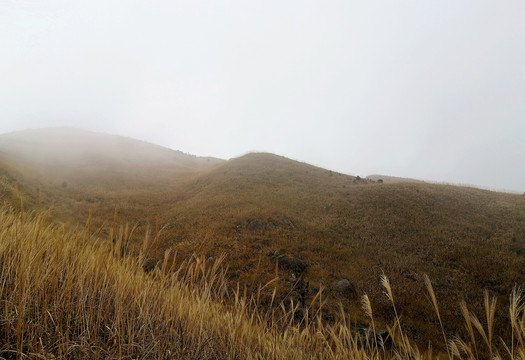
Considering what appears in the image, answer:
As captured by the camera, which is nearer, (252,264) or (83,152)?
(252,264)

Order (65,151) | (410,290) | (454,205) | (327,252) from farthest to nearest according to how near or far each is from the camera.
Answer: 1. (65,151)
2. (454,205)
3. (327,252)
4. (410,290)

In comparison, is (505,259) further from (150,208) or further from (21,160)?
(21,160)

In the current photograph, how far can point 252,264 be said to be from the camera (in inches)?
526

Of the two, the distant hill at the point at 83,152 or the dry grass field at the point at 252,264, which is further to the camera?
the distant hill at the point at 83,152

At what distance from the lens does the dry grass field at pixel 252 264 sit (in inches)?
91.2

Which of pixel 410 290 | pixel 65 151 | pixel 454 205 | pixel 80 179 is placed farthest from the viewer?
pixel 65 151

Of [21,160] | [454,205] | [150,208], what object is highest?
[454,205]

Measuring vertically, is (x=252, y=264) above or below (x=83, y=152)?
below

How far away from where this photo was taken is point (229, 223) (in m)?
18.5

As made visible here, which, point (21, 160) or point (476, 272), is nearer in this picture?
point (476, 272)

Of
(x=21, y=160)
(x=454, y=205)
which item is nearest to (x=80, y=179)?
(x=21, y=160)

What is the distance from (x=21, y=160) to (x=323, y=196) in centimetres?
3913

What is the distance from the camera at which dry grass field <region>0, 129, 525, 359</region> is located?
7.60 ft

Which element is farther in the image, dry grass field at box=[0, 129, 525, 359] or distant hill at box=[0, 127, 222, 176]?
distant hill at box=[0, 127, 222, 176]
